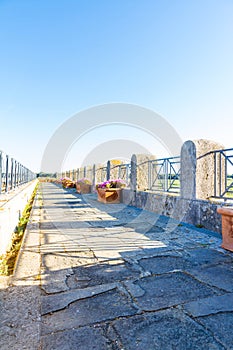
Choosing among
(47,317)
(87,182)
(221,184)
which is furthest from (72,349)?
(87,182)

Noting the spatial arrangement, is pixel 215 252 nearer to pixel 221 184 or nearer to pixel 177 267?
pixel 177 267

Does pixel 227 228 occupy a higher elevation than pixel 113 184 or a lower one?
lower

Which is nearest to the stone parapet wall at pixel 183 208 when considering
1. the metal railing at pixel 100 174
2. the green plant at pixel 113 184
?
the green plant at pixel 113 184

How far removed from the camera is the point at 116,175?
9.81m

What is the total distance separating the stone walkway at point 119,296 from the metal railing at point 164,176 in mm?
2446

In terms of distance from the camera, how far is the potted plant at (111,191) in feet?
24.6

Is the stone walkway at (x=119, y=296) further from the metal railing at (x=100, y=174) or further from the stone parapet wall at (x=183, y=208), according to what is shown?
the metal railing at (x=100, y=174)

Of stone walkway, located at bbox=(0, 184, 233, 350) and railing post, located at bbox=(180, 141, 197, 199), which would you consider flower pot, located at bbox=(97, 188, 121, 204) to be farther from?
stone walkway, located at bbox=(0, 184, 233, 350)

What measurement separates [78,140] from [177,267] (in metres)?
12.7

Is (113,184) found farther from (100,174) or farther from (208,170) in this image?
(208,170)

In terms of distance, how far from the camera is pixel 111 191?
7.53 metres

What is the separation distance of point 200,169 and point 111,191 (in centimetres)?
399

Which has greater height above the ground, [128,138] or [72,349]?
[128,138]

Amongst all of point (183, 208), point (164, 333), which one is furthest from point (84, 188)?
point (164, 333)
